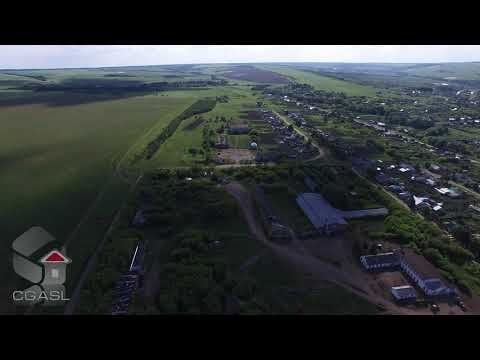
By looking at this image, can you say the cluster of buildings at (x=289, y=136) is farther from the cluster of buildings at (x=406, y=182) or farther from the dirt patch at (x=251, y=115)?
the cluster of buildings at (x=406, y=182)

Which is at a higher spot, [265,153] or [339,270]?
[265,153]

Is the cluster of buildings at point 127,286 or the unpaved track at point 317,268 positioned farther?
the unpaved track at point 317,268

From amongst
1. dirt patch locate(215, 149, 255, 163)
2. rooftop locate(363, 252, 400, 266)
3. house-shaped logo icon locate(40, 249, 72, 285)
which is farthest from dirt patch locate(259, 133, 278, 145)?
house-shaped logo icon locate(40, 249, 72, 285)

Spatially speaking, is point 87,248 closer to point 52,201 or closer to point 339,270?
point 52,201

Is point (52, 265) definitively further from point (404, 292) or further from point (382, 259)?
point (382, 259)

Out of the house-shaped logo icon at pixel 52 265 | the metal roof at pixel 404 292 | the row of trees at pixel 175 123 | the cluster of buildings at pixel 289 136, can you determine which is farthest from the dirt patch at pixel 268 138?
the house-shaped logo icon at pixel 52 265

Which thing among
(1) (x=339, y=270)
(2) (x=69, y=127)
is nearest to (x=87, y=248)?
(1) (x=339, y=270)
